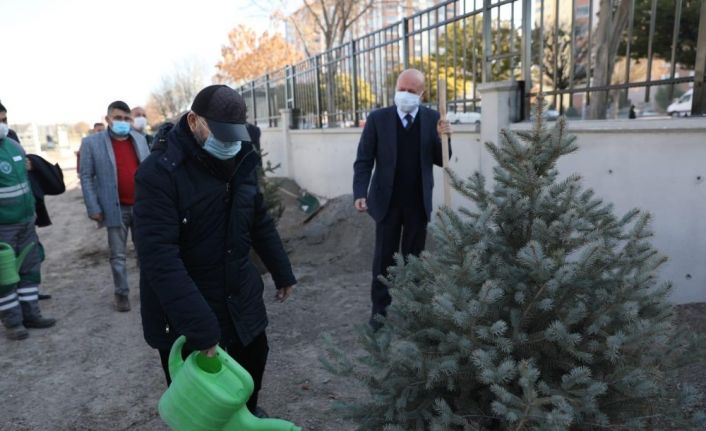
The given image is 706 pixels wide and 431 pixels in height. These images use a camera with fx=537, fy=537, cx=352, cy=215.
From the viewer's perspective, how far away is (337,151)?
397 inches

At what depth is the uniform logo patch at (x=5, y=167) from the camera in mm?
4391

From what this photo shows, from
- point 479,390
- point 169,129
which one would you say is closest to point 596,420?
point 479,390

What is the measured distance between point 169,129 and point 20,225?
3.06 metres

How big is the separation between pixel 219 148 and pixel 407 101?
2075 millimetres

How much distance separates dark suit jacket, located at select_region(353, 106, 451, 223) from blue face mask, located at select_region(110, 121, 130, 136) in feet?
7.55

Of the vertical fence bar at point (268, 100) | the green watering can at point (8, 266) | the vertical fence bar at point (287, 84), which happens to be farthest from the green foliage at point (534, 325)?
the vertical fence bar at point (268, 100)

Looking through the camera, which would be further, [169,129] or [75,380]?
[75,380]

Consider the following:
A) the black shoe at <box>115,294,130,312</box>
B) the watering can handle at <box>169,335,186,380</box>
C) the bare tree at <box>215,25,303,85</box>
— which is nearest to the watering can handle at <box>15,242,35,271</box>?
the black shoe at <box>115,294,130,312</box>

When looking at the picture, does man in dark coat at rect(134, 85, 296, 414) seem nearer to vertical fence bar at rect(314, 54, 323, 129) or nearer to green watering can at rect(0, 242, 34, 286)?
green watering can at rect(0, 242, 34, 286)

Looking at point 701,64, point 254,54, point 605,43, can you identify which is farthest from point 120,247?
point 254,54

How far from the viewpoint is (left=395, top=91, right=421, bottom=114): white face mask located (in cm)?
396

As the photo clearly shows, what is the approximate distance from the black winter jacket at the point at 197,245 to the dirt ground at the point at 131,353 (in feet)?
3.28

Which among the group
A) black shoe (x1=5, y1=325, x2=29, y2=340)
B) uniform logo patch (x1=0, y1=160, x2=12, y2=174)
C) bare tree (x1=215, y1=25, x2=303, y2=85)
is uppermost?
bare tree (x1=215, y1=25, x2=303, y2=85)

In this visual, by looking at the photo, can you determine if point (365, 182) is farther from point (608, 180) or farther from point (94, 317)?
point (94, 317)
